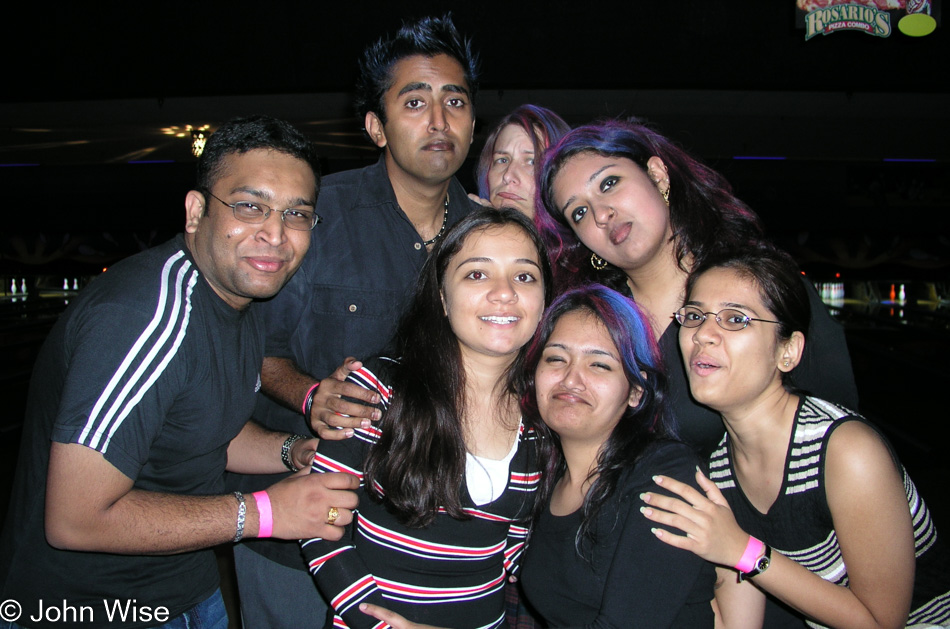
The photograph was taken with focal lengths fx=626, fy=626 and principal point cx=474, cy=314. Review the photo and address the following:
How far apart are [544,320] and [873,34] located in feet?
14.2

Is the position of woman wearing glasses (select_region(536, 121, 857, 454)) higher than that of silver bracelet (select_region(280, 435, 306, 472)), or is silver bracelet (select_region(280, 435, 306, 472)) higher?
woman wearing glasses (select_region(536, 121, 857, 454))

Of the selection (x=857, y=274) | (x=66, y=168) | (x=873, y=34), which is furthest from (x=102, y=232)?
(x=857, y=274)

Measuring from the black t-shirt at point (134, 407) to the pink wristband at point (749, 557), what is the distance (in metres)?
1.26

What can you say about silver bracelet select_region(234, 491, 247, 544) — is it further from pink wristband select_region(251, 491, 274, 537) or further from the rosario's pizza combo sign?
the rosario's pizza combo sign

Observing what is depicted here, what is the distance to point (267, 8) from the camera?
181 inches

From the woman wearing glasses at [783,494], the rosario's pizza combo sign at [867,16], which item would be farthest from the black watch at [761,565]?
the rosario's pizza combo sign at [867,16]

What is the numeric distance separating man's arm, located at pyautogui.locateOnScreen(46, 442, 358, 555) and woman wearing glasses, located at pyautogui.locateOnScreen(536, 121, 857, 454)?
97 centimetres

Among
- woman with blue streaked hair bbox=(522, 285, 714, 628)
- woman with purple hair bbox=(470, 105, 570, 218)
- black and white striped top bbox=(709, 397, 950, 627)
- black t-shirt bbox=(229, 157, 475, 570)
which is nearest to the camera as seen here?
woman with blue streaked hair bbox=(522, 285, 714, 628)

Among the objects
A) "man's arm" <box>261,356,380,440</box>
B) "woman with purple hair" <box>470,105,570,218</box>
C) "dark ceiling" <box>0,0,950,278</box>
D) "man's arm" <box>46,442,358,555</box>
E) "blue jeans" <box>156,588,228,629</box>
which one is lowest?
"blue jeans" <box>156,588,228,629</box>

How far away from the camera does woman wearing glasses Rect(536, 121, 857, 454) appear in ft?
5.70

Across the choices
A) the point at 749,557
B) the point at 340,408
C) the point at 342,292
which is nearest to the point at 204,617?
the point at 340,408

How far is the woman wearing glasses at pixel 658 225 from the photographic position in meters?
1.74

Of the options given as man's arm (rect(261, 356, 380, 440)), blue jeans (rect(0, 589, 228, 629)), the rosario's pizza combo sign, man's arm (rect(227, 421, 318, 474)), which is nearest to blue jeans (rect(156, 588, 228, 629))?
blue jeans (rect(0, 589, 228, 629))

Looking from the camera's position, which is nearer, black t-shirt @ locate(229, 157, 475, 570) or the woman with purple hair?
black t-shirt @ locate(229, 157, 475, 570)
